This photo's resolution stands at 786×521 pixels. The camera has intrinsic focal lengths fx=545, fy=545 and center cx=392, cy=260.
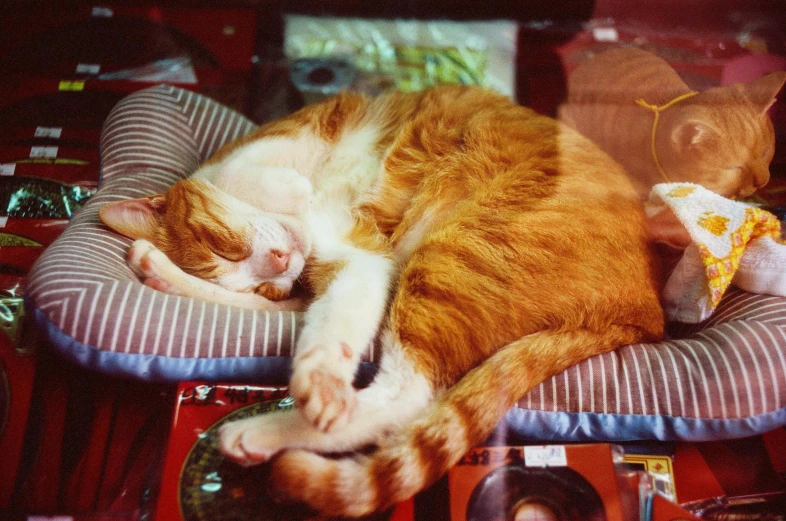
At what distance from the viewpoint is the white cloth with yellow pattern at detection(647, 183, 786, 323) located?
131 cm

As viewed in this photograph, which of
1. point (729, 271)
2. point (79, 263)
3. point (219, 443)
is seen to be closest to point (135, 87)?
point (79, 263)

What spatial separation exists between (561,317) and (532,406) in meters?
0.21

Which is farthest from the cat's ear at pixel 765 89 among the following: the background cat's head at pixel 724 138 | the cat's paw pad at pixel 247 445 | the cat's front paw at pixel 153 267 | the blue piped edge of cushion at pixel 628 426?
the cat's front paw at pixel 153 267

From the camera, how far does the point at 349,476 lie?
1.01 metres

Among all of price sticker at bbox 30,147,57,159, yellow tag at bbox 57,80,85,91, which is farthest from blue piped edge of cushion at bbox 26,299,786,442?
yellow tag at bbox 57,80,85,91

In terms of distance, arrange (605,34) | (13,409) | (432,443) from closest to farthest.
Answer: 1. (432,443)
2. (13,409)
3. (605,34)

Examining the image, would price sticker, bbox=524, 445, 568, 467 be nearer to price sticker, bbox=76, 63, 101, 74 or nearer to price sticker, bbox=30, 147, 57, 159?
price sticker, bbox=30, 147, 57, 159

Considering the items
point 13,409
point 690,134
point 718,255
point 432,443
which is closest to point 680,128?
point 690,134

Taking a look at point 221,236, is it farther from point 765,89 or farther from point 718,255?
point 765,89

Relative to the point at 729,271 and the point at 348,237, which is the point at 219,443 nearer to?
the point at 348,237

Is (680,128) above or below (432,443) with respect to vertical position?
above

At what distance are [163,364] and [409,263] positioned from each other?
0.62 meters

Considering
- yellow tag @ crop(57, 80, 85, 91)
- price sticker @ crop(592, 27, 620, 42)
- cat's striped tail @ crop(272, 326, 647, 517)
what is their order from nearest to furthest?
1. cat's striped tail @ crop(272, 326, 647, 517)
2. yellow tag @ crop(57, 80, 85, 91)
3. price sticker @ crop(592, 27, 620, 42)

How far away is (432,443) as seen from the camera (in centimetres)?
106
